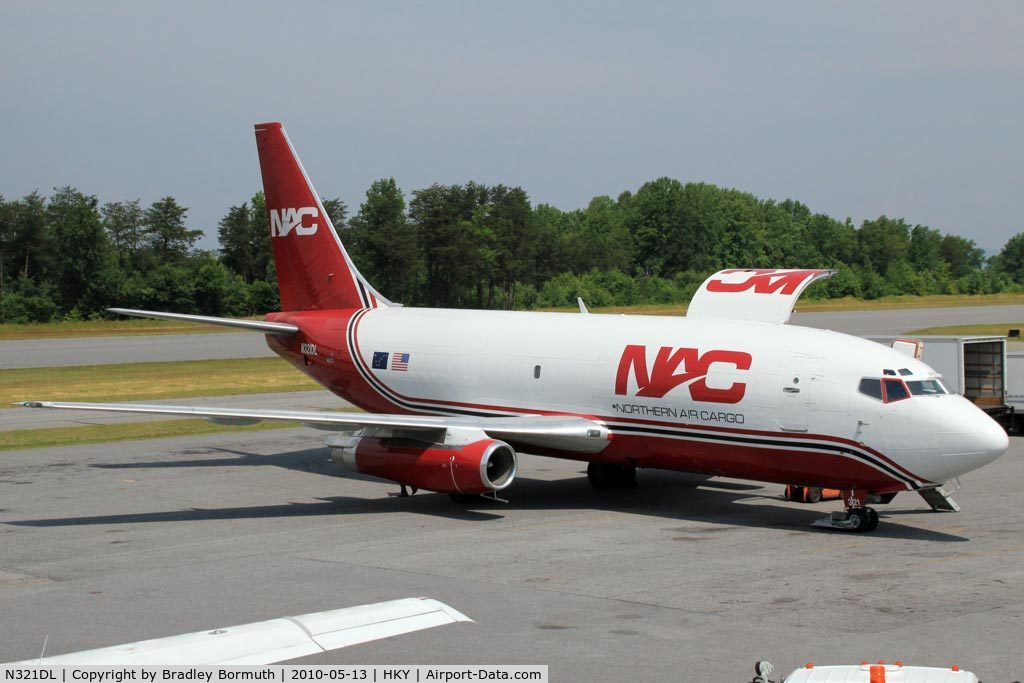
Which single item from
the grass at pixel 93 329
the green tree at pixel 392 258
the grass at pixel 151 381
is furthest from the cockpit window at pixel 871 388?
the green tree at pixel 392 258

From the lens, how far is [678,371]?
919 inches

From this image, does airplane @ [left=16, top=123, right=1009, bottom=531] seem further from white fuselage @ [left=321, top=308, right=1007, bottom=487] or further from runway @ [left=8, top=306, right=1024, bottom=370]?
runway @ [left=8, top=306, right=1024, bottom=370]

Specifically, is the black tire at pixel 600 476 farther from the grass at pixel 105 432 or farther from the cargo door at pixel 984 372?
the cargo door at pixel 984 372

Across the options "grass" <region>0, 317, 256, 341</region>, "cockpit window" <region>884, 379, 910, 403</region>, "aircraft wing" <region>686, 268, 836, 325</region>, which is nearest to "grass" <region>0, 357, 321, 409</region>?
"grass" <region>0, 317, 256, 341</region>

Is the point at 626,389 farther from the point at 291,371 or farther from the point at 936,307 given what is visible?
the point at 936,307

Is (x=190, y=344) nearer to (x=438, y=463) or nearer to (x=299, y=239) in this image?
(x=299, y=239)

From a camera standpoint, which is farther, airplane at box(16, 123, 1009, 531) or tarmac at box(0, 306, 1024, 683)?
airplane at box(16, 123, 1009, 531)

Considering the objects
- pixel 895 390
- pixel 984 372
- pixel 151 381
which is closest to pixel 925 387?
pixel 895 390

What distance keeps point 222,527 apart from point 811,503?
12.5 m

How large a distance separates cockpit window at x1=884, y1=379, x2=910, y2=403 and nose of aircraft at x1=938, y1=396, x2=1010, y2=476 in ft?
2.69

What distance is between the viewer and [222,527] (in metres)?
22.6

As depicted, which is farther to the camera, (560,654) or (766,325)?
(766,325)

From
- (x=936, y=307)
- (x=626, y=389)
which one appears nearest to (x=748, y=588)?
(x=626, y=389)

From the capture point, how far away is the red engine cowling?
23250 mm
